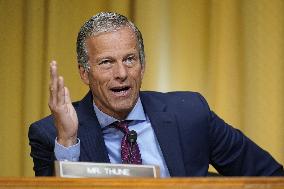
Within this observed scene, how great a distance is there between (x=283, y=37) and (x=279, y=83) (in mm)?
247

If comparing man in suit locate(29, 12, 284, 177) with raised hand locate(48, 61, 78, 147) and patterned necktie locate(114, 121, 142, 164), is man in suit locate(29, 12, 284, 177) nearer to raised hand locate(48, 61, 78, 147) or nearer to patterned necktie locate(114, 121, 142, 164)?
patterned necktie locate(114, 121, 142, 164)

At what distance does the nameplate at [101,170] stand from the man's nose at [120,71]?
25.9 inches

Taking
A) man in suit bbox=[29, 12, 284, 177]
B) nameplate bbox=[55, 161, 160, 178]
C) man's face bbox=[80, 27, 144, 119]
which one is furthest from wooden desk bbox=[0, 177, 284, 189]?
man's face bbox=[80, 27, 144, 119]

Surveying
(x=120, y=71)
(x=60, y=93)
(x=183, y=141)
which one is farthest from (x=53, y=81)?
(x=183, y=141)

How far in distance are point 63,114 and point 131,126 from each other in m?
0.37

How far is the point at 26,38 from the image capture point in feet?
10.2

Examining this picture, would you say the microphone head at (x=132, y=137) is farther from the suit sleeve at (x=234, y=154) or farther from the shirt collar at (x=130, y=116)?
the suit sleeve at (x=234, y=154)

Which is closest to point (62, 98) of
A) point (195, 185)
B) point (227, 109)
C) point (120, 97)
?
point (120, 97)

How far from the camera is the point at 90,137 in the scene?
5.63 ft

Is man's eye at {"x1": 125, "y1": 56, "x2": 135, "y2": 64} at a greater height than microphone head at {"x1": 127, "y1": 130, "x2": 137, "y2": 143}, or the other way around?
man's eye at {"x1": 125, "y1": 56, "x2": 135, "y2": 64}

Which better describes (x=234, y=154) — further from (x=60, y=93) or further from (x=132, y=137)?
(x=60, y=93)

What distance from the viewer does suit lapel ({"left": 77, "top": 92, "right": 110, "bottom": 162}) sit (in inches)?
66.1

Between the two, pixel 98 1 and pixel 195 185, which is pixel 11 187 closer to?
pixel 195 185

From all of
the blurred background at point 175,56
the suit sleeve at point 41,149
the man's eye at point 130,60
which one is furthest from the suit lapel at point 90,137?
the blurred background at point 175,56
